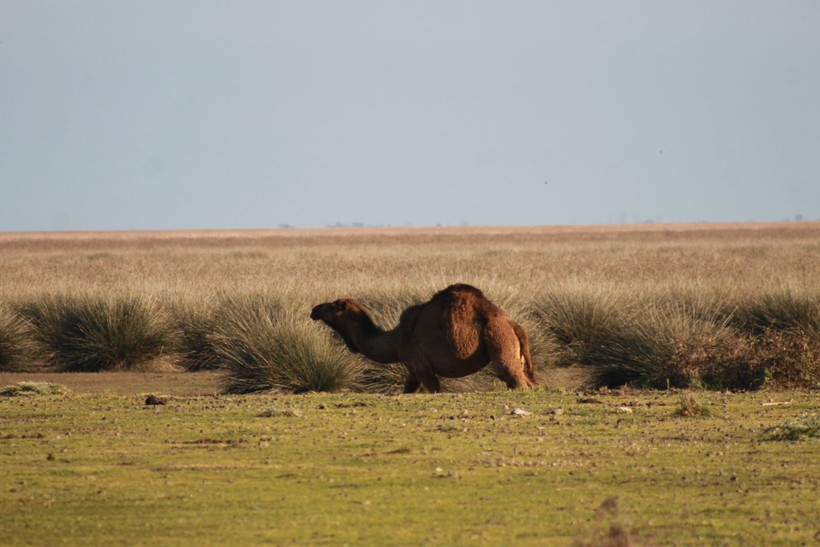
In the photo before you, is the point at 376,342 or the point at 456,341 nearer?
the point at 456,341

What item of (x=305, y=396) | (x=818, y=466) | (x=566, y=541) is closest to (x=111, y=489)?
(x=566, y=541)

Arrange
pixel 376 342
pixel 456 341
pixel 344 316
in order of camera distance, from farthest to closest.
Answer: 1. pixel 344 316
2. pixel 376 342
3. pixel 456 341

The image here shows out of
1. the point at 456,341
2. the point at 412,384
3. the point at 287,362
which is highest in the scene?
the point at 456,341

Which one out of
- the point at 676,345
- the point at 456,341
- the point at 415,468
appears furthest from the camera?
the point at 676,345

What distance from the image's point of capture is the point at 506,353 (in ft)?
47.5

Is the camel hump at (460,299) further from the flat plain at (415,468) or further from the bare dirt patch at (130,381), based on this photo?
the bare dirt patch at (130,381)

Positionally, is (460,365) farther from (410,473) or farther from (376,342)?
(410,473)

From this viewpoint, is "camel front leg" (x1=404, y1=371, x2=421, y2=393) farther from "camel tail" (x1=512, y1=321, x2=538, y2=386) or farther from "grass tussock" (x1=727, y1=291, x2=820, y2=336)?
"grass tussock" (x1=727, y1=291, x2=820, y2=336)

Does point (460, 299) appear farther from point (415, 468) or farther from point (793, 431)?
point (415, 468)

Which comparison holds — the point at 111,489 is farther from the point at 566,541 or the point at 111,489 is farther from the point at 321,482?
the point at 566,541

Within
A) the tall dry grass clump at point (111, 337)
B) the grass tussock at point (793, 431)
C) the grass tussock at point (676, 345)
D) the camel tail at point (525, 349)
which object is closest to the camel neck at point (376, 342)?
the camel tail at point (525, 349)

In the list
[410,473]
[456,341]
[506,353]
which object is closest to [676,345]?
[506,353]

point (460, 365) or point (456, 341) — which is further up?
point (456, 341)

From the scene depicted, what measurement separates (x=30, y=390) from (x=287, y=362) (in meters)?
3.36
